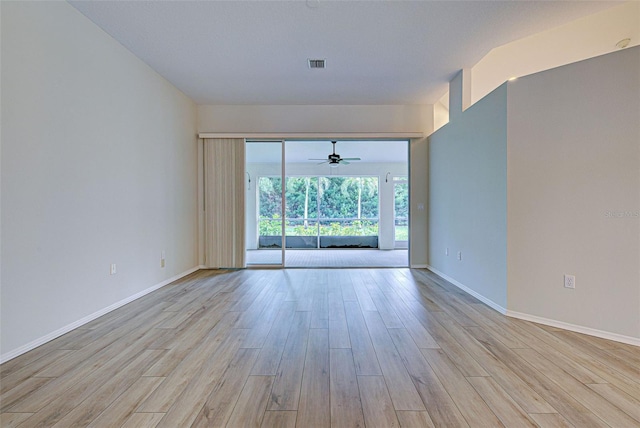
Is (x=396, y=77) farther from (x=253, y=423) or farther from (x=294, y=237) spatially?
(x=294, y=237)

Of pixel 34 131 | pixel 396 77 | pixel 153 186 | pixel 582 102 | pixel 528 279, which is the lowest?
pixel 528 279

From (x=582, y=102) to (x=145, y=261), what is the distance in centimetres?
467

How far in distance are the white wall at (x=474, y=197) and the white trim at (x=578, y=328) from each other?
166mm

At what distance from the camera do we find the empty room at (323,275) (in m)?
1.68

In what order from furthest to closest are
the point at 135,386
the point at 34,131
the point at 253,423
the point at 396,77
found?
the point at 396,77 < the point at 34,131 < the point at 135,386 < the point at 253,423

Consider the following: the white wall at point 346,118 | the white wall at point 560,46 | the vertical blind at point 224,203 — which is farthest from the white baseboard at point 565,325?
the vertical blind at point 224,203

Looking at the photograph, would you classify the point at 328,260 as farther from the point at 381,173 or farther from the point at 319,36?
the point at 319,36

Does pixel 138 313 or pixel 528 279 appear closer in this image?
pixel 528 279

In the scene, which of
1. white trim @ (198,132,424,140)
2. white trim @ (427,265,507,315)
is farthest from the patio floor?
white trim @ (198,132,424,140)

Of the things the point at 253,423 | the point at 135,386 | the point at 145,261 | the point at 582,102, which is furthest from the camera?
the point at 145,261

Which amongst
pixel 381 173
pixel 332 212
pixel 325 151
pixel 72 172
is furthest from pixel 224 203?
pixel 381 173

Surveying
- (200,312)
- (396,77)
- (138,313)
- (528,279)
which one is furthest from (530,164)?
(138,313)

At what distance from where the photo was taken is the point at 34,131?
2232 millimetres

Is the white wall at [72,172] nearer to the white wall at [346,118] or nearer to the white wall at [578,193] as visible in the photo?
the white wall at [346,118]
